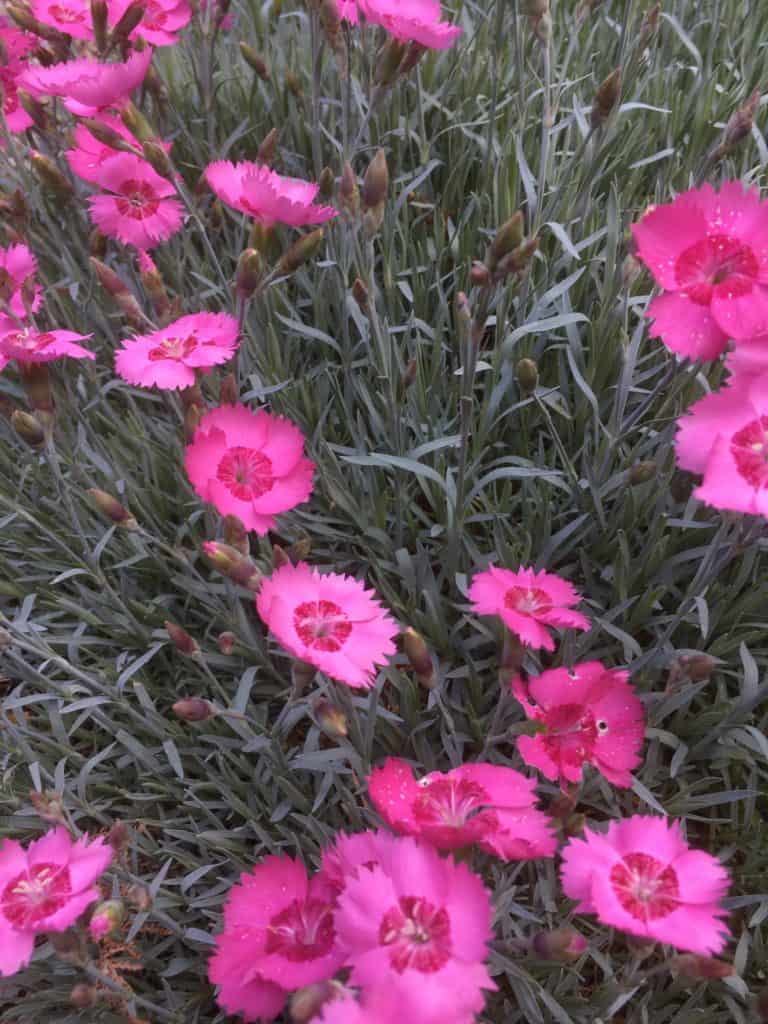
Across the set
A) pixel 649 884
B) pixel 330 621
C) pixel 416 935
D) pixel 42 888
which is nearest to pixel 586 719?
pixel 649 884

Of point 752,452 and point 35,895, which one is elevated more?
point 752,452

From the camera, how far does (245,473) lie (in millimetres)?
1420

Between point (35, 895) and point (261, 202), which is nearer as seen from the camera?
point (35, 895)

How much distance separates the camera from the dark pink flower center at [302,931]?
3.74 feet

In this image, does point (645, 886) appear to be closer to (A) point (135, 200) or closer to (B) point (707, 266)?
(B) point (707, 266)

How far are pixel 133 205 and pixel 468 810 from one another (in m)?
1.51

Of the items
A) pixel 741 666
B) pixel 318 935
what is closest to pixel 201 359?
pixel 318 935

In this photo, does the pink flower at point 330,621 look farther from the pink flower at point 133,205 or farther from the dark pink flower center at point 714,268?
the pink flower at point 133,205

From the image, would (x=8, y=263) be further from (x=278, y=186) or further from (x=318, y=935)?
(x=318, y=935)

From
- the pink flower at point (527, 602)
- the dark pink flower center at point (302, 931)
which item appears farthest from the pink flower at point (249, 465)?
the dark pink flower center at point (302, 931)

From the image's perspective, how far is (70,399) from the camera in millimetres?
2041

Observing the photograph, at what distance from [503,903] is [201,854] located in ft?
2.10

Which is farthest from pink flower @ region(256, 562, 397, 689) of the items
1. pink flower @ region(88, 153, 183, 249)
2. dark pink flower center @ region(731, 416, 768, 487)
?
pink flower @ region(88, 153, 183, 249)

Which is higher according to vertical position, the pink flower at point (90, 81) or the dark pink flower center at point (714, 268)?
the dark pink flower center at point (714, 268)
